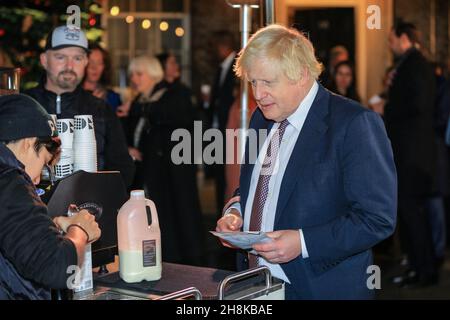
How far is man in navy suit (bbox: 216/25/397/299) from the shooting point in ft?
8.42

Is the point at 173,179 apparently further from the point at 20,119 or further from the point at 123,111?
the point at 20,119

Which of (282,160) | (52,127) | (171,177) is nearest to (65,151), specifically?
(52,127)

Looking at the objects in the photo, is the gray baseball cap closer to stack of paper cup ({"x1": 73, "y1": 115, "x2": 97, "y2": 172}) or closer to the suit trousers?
stack of paper cup ({"x1": 73, "y1": 115, "x2": 97, "y2": 172})

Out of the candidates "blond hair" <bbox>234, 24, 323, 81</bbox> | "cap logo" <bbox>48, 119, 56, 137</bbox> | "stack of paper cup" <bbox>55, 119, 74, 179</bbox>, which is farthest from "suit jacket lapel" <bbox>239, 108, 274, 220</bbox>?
"cap logo" <bbox>48, 119, 56, 137</bbox>

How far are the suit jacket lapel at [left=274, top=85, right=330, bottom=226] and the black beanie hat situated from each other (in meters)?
0.86

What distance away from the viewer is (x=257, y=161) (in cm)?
292

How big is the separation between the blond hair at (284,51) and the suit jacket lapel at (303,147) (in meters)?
0.15

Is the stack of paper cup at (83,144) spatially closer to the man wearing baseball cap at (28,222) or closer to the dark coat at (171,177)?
the man wearing baseball cap at (28,222)

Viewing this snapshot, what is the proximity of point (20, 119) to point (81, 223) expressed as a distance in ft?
1.23

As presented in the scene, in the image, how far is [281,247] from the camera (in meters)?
2.52

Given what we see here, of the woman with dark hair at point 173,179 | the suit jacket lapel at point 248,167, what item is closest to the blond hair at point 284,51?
the suit jacket lapel at point 248,167
